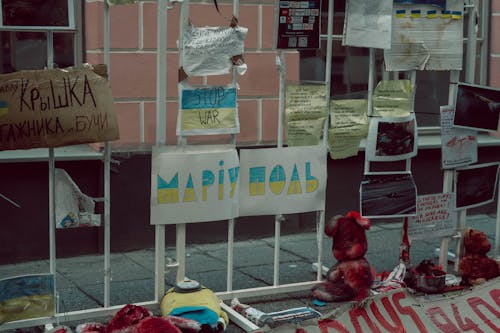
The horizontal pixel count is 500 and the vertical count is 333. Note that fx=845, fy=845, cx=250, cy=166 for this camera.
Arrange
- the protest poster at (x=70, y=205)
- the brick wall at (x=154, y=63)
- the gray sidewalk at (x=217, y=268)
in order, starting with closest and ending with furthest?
1. the protest poster at (x=70, y=205)
2. the gray sidewalk at (x=217, y=268)
3. the brick wall at (x=154, y=63)

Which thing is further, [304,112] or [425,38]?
[425,38]

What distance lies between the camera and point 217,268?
18.5ft

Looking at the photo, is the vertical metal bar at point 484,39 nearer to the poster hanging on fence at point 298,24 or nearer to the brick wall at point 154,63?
the brick wall at point 154,63

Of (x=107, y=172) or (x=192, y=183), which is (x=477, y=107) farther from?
(x=107, y=172)

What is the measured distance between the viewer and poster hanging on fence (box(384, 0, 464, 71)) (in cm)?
475

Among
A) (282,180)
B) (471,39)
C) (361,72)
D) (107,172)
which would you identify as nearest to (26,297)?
(107,172)

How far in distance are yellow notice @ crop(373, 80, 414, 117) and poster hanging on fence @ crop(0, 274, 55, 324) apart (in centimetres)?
204

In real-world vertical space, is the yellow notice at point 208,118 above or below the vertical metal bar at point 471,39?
below

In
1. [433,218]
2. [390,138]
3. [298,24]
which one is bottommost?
[433,218]

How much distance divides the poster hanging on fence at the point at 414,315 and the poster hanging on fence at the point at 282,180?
2.41 feet

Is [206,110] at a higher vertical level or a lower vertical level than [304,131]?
higher

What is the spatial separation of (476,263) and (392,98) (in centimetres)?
115

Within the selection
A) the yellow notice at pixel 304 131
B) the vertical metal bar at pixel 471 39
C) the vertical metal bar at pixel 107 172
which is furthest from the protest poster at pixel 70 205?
the vertical metal bar at pixel 471 39

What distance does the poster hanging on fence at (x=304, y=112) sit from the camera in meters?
4.58
